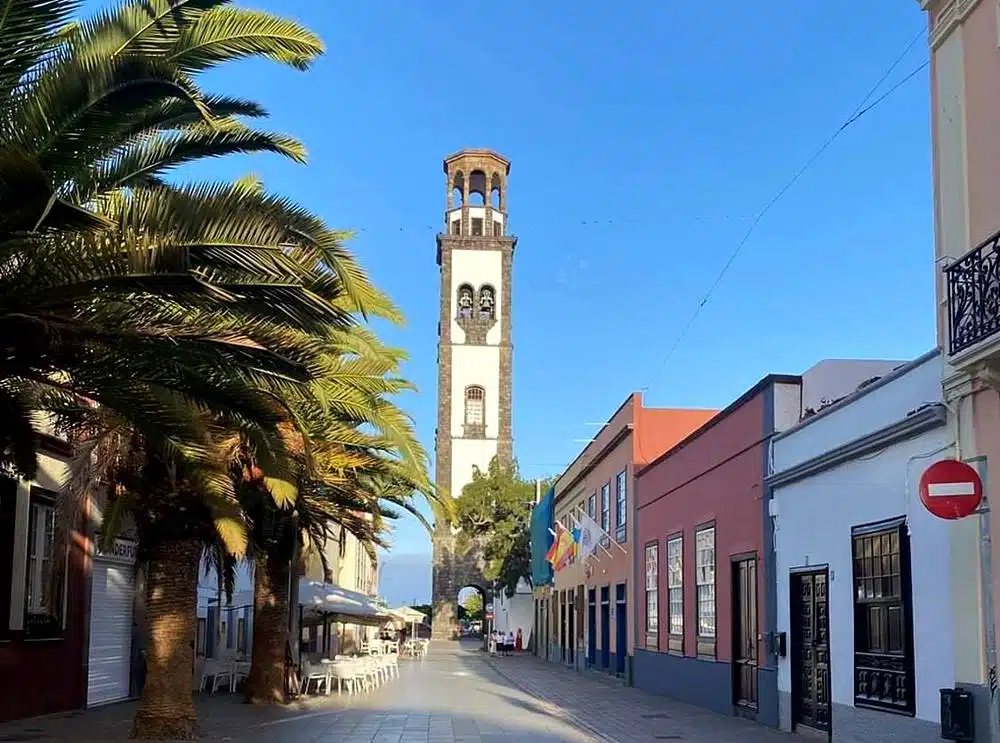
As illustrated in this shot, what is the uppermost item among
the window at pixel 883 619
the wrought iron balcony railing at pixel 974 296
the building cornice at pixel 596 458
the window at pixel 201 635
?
the building cornice at pixel 596 458

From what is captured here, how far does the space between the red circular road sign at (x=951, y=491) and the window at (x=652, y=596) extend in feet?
52.7

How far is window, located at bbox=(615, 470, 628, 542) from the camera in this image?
31266 mm

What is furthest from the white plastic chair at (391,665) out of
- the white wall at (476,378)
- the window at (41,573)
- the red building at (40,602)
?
the white wall at (476,378)

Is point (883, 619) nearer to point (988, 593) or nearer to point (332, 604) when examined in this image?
point (988, 593)

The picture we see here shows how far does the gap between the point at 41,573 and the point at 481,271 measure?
160ft

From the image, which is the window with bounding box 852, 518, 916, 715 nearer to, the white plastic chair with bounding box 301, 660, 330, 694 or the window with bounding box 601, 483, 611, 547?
the white plastic chair with bounding box 301, 660, 330, 694

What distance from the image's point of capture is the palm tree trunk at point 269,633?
66.4 ft

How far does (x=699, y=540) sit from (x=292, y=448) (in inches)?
412

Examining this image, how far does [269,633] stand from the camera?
20.2 m

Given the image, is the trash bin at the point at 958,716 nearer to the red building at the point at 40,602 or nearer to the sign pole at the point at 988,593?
the sign pole at the point at 988,593

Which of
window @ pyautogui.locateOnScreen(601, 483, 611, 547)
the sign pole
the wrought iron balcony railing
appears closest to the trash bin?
the sign pole

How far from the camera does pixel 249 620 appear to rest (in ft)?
110

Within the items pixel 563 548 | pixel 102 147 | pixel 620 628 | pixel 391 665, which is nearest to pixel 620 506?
pixel 620 628

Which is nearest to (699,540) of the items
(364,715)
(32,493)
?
(364,715)
